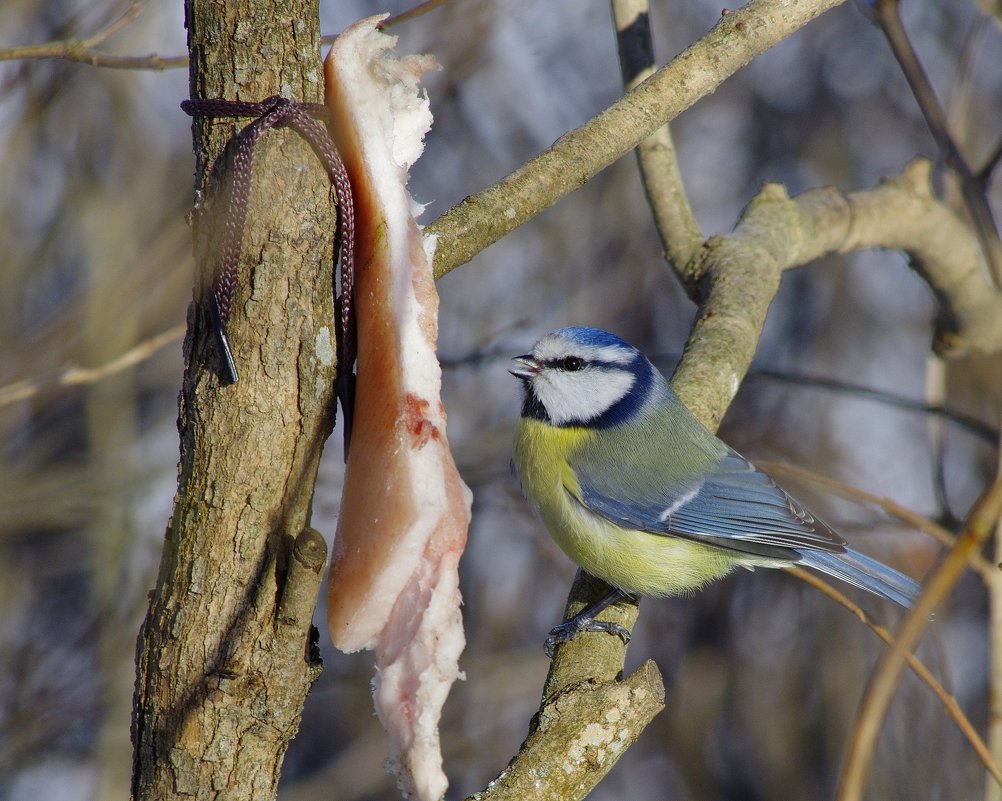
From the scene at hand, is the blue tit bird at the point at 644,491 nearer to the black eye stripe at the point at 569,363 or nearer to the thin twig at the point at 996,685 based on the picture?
the black eye stripe at the point at 569,363

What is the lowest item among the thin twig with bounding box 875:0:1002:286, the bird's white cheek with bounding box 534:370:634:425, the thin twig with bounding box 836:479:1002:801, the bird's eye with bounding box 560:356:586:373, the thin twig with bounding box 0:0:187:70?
the bird's white cheek with bounding box 534:370:634:425

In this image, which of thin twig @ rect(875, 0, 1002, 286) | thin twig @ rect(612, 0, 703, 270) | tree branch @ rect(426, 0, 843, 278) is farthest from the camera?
thin twig @ rect(612, 0, 703, 270)

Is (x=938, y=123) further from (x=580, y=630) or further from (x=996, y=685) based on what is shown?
(x=580, y=630)

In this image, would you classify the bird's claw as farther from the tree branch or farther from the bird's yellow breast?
the tree branch

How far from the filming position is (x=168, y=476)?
132 inches

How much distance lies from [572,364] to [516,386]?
633mm

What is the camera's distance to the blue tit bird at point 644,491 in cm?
215

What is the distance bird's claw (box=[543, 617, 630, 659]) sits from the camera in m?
1.84

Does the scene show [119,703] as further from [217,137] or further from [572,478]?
[217,137]

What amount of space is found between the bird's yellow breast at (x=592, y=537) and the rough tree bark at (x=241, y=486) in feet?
3.51

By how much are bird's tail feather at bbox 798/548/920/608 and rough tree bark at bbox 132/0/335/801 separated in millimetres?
1439

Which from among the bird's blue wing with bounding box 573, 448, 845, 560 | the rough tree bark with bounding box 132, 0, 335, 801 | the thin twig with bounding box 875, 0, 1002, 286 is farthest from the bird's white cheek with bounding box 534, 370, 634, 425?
the rough tree bark with bounding box 132, 0, 335, 801

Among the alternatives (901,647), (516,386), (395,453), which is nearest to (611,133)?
(395,453)

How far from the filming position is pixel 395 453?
4.11 ft
